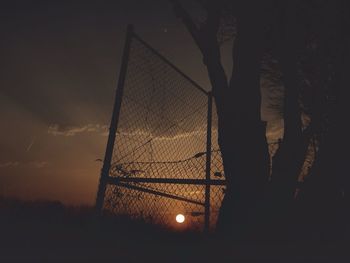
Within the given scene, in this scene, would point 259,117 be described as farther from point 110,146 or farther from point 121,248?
point 121,248

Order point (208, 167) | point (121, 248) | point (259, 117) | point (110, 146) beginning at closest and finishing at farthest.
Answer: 1. point (121, 248)
2. point (110, 146)
3. point (259, 117)
4. point (208, 167)

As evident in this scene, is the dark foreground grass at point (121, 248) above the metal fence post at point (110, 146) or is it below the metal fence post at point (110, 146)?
below

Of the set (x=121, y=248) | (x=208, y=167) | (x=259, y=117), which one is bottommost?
(x=121, y=248)

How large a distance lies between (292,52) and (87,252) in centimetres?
342

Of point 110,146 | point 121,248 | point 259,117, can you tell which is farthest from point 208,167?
point 121,248

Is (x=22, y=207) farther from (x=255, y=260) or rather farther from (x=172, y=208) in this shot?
(x=255, y=260)

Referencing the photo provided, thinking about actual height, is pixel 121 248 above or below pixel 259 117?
below

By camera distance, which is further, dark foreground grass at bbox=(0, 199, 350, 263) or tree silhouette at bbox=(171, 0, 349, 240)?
tree silhouette at bbox=(171, 0, 349, 240)

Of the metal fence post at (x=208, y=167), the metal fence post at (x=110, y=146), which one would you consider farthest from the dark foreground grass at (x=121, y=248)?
the metal fence post at (x=208, y=167)

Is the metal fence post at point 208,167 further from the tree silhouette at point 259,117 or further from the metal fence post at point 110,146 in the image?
the metal fence post at point 110,146

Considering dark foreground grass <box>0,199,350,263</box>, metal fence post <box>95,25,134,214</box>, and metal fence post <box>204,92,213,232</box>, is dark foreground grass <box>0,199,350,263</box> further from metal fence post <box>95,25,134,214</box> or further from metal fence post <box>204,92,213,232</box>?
metal fence post <box>204,92,213,232</box>

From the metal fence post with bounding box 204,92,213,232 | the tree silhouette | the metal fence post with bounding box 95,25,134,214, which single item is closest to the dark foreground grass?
the metal fence post with bounding box 95,25,134,214

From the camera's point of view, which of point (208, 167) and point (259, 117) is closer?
point (259, 117)

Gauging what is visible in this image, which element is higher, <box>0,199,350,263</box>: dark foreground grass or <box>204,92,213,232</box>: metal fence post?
<box>204,92,213,232</box>: metal fence post
